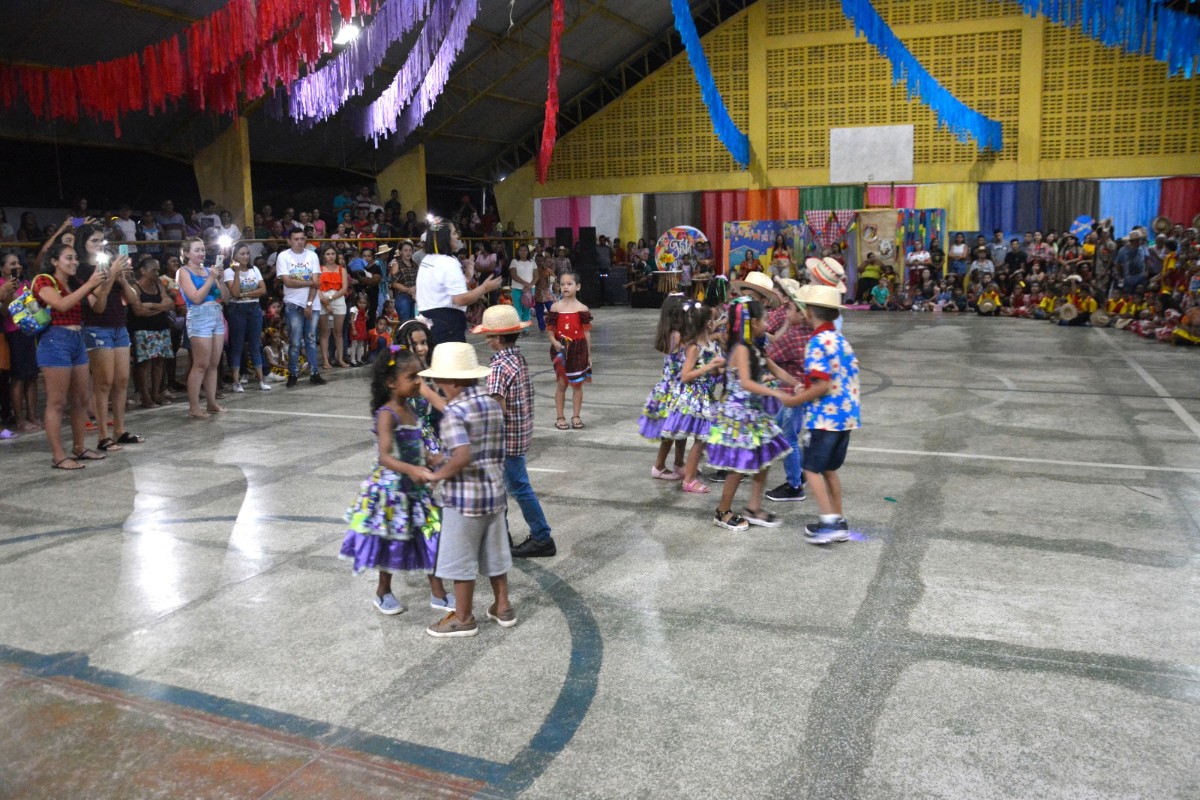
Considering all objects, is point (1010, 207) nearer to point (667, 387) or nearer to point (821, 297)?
point (667, 387)

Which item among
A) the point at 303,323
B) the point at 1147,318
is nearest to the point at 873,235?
the point at 1147,318

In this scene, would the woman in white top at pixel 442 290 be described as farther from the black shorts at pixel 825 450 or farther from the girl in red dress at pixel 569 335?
the black shorts at pixel 825 450

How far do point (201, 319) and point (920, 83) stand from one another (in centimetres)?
1145

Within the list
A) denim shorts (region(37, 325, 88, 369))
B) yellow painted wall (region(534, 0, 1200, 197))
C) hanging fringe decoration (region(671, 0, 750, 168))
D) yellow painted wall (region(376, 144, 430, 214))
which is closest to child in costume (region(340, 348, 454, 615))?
denim shorts (region(37, 325, 88, 369))

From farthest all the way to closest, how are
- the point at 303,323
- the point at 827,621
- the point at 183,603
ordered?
the point at 303,323 < the point at 183,603 < the point at 827,621

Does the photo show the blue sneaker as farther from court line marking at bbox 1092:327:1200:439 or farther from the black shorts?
court line marking at bbox 1092:327:1200:439

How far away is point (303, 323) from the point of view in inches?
438

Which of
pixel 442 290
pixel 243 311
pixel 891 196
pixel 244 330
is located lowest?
pixel 244 330

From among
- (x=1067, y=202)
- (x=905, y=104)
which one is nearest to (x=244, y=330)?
(x=905, y=104)

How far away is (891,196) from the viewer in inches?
911

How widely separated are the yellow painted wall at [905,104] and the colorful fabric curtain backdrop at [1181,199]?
33 centimetres

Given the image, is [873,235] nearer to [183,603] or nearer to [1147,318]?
[1147,318]

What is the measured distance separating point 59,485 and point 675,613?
4791 millimetres

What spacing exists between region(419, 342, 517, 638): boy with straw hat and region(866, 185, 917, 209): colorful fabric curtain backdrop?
20.8 metres
